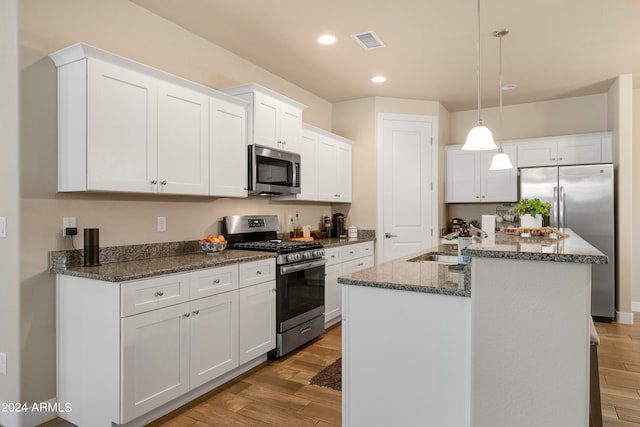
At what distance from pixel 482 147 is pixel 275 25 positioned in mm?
1886

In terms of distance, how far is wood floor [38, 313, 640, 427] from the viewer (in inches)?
93.5

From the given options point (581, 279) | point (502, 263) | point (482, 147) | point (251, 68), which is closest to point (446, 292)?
point (502, 263)

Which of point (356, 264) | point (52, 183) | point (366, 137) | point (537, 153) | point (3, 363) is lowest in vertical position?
point (3, 363)

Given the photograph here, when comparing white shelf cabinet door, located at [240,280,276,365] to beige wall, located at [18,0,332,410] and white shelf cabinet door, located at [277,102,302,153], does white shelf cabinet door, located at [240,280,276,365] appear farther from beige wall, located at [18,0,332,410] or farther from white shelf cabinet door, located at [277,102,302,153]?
white shelf cabinet door, located at [277,102,302,153]

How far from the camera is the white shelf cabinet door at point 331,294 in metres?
4.07

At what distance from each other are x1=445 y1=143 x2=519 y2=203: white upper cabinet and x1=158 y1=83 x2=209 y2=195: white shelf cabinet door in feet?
12.6

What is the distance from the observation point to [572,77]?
4.44m

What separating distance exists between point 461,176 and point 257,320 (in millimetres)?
3844

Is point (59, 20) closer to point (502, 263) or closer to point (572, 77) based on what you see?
point (502, 263)

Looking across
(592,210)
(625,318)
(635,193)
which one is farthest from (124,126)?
(635,193)

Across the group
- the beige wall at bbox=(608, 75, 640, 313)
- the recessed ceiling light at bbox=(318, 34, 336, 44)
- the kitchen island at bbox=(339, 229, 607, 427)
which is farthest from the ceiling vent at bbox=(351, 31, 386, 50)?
the beige wall at bbox=(608, 75, 640, 313)

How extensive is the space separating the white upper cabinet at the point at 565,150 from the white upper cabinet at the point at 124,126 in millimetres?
4293

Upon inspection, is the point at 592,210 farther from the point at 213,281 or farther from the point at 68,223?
the point at 68,223

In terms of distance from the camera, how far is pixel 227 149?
3.21 metres
